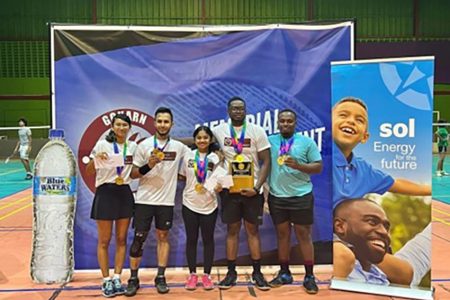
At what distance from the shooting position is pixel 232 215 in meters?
4.89

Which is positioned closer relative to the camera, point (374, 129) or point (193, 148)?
point (374, 129)

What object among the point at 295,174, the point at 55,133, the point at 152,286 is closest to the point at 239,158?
the point at 295,174

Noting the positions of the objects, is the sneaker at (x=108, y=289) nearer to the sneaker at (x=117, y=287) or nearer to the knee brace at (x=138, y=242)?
the sneaker at (x=117, y=287)

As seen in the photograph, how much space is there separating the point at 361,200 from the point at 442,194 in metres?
7.77

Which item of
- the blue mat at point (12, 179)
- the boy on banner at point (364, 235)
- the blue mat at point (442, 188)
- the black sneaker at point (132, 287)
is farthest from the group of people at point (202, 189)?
the blue mat at point (12, 179)

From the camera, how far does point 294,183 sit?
193 inches

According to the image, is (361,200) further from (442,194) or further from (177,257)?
(442,194)

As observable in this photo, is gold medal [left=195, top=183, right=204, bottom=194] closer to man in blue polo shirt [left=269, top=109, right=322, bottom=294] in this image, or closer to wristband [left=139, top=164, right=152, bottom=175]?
wristband [left=139, top=164, right=152, bottom=175]

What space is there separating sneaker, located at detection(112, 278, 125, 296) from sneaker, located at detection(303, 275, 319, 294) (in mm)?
1833

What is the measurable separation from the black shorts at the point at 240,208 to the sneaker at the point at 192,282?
0.67 metres

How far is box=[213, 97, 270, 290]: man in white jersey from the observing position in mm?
4879

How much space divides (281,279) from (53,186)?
8.51ft

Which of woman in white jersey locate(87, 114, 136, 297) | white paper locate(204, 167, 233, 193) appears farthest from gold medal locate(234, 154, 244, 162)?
woman in white jersey locate(87, 114, 136, 297)

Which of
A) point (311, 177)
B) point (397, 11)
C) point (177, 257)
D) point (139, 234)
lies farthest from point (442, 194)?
point (397, 11)
